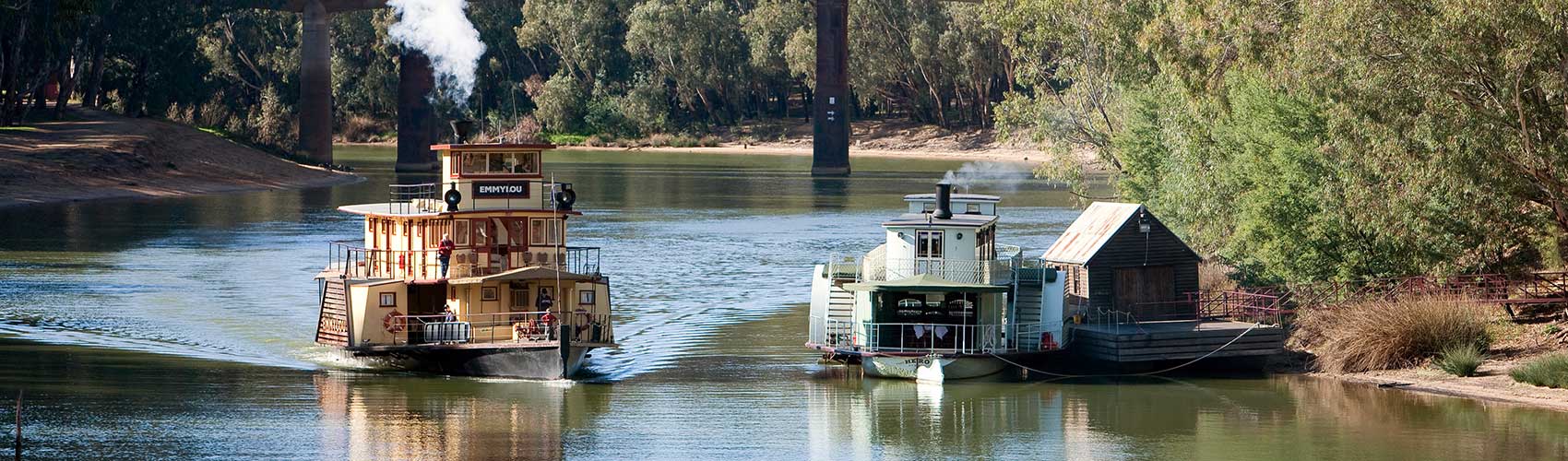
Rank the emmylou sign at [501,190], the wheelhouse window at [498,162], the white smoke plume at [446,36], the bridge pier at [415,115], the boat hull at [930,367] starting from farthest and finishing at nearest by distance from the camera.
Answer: the bridge pier at [415,115]
the white smoke plume at [446,36]
the wheelhouse window at [498,162]
the emmylou sign at [501,190]
the boat hull at [930,367]

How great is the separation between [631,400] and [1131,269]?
1377 centimetres

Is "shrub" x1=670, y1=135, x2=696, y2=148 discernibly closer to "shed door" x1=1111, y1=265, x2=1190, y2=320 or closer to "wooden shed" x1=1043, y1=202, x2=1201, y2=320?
"wooden shed" x1=1043, y1=202, x2=1201, y2=320

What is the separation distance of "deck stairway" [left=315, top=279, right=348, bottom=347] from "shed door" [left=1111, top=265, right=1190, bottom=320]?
19387 mm

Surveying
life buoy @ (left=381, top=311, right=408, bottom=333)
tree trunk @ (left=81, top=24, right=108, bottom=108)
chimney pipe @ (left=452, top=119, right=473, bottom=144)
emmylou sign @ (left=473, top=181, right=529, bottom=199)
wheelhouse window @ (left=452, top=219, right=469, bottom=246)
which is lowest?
life buoy @ (left=381, top=311, right=408, bottom=333)

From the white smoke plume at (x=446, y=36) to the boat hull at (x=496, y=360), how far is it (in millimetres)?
13978

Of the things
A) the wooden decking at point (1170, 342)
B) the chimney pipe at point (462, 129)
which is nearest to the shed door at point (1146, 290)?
the wooden decking at point (1170, 342)

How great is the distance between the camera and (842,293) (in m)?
46.3

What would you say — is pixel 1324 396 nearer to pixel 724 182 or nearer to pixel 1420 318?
pixel 1420 318

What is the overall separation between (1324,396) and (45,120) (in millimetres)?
95100

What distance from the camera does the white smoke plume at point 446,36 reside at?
195 feet

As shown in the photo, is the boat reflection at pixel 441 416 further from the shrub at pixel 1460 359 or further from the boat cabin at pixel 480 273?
the shrub at pixel 1460 359

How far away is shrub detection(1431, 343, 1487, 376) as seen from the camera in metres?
42.1

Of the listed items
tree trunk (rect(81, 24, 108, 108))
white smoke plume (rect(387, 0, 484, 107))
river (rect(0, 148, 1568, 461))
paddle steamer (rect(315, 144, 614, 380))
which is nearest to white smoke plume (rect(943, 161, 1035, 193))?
tree trunk (rect(81, 24, 108, 108))

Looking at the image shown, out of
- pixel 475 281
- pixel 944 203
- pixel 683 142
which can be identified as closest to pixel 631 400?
pixel 475 281
